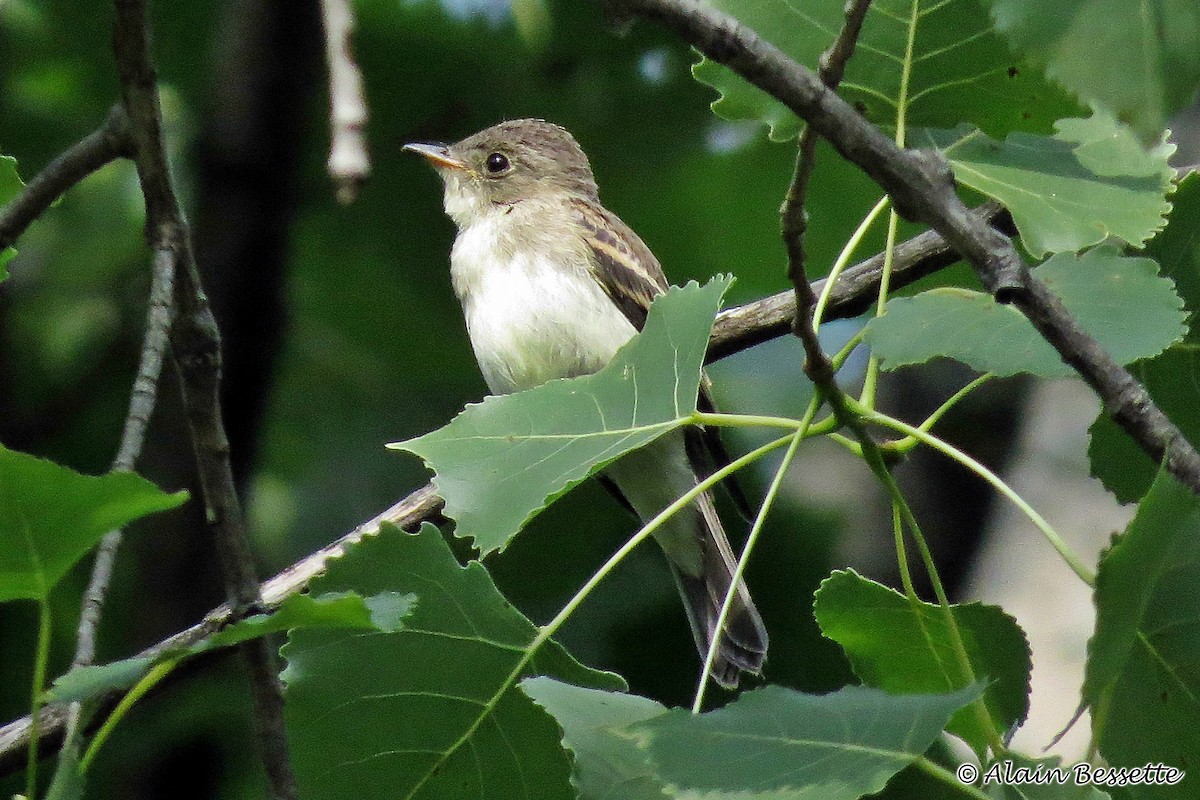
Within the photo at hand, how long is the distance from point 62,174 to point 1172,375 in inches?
87.1

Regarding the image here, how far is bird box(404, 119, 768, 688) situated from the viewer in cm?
479

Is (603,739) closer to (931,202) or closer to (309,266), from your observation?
(931,202)

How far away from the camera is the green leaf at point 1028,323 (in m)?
2.43

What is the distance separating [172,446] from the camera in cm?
657

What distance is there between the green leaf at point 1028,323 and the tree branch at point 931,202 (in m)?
0.33

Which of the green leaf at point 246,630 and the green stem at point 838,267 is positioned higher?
the green stem at point 838,267

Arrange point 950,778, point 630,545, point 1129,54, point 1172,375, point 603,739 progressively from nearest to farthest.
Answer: point 1129,54, point 950,778, point 603,739, point 630,545, point 1172,375

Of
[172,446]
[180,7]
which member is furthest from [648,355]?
[180,7]

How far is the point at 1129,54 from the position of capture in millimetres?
1611

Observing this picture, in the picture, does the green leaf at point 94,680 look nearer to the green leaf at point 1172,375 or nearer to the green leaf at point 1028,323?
the green leaf at point 1028,323

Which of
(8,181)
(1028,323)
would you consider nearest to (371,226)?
(8,181)

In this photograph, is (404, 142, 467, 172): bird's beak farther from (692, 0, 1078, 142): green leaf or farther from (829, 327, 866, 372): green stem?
(829, 327, 866, 372): green stem

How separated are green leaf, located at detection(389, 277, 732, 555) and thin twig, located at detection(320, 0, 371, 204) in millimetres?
540

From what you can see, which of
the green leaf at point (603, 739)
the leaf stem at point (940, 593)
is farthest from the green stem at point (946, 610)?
the green leaf at point (603, 739)
